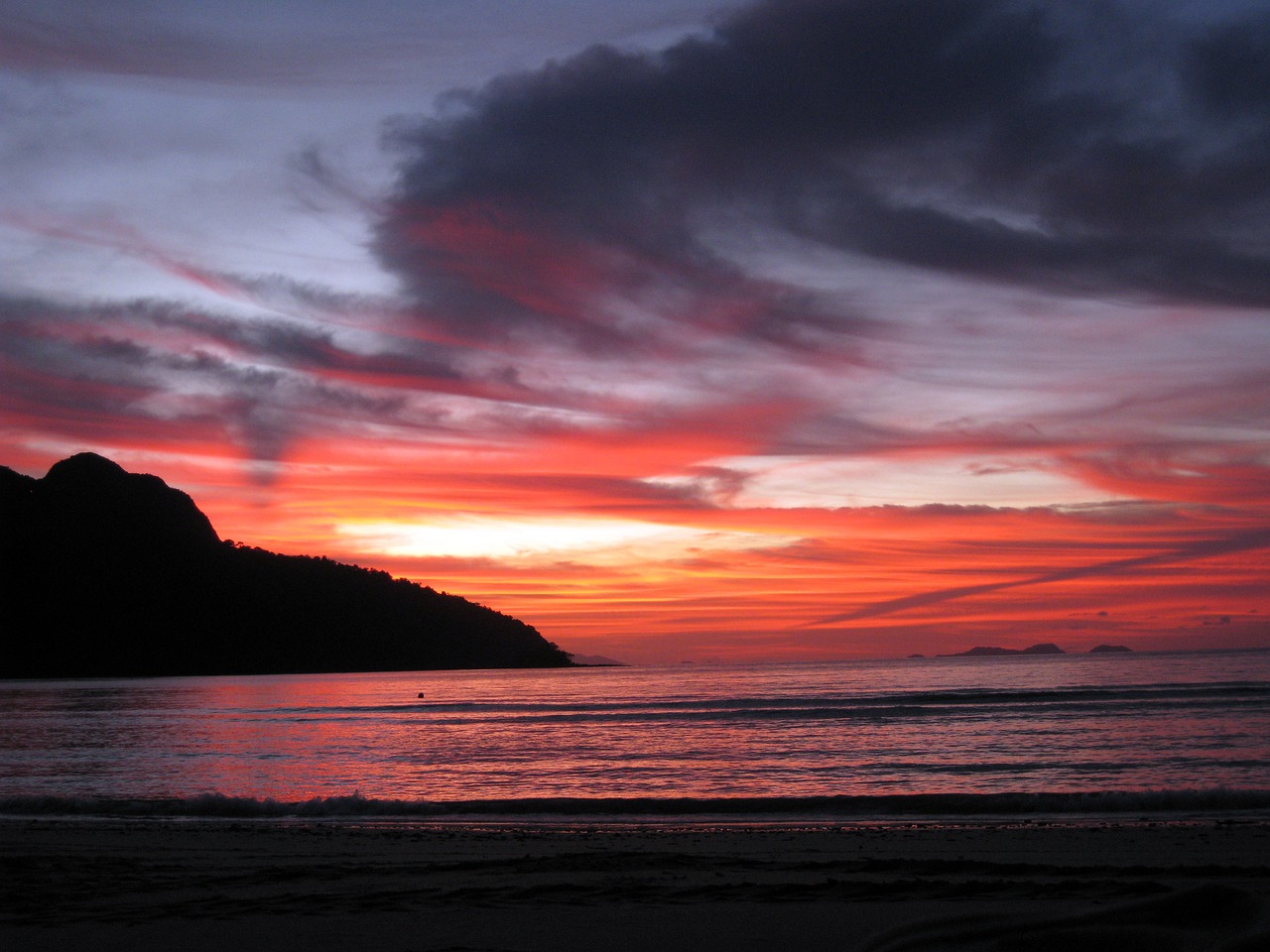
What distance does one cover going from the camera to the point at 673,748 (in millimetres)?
25203

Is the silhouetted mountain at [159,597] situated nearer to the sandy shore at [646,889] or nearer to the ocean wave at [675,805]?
the ocean wave at [675,805]

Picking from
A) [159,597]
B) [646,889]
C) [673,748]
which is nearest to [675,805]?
[646,889]

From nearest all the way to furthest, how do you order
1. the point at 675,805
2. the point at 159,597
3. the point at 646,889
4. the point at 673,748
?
1. the point at 646,889
2. the point at 675,805
3. the point at 673,748
4. the point at 159,597

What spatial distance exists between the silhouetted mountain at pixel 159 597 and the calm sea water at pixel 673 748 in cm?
8490

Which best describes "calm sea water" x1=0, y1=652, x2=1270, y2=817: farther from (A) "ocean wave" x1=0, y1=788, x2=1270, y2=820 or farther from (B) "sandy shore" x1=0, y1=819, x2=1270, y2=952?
(B) "sandy shore" x1=0, y1=819, x2=1270, y2=952

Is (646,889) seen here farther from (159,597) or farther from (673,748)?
(159,597)

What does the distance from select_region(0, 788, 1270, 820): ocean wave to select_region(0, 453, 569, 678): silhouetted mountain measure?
392 ft

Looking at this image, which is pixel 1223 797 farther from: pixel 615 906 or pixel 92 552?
pixel 92 552

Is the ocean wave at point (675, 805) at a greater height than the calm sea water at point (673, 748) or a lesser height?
greater

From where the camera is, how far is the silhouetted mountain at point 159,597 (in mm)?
120750

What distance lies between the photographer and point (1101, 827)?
39.0ft

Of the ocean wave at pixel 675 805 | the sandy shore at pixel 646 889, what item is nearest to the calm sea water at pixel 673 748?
the ocean wave at pixel 675 805

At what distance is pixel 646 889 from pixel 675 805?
675cm

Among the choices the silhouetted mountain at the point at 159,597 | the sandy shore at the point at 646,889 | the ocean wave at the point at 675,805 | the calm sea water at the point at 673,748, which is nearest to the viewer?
the sandy shore at the point at 646,889
